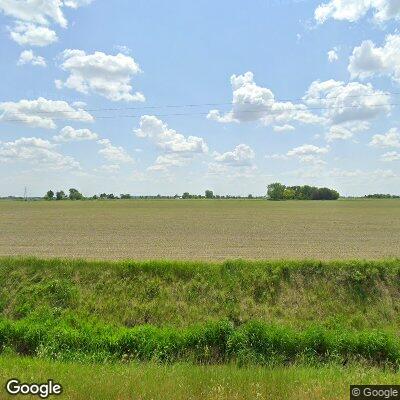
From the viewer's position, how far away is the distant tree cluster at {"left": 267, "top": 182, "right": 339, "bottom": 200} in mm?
158750

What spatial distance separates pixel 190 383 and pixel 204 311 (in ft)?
23.4

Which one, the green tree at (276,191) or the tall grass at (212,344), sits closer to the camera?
the tall grass at (212,344)

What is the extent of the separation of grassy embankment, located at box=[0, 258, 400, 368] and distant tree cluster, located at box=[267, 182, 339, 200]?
483ft

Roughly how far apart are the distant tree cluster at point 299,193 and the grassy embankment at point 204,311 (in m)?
147

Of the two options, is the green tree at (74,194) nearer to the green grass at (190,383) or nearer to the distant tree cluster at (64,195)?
the distant tree cluster at (64,195)

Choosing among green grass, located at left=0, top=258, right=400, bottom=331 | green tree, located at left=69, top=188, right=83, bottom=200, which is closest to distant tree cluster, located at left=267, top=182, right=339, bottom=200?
green tree, located at left=69, top=188, right=83, bottom=200

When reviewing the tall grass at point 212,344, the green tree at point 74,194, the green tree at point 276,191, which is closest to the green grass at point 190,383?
the tall grass at point 212,344

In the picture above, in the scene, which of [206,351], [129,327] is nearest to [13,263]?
[129,327]

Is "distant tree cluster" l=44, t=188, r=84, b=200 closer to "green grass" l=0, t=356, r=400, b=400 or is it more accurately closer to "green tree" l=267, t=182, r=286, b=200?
"green tree" l=267, t=182, r=286, b=200

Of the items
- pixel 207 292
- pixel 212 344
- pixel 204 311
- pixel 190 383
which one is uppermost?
pixel 190 383

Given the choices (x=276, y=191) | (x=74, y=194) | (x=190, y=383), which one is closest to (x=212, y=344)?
(x=190, y=383)

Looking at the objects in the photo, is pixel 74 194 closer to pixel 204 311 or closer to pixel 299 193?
pixel 299 193

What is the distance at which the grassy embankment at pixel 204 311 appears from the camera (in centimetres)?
989

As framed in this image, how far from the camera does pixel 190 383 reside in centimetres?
564
